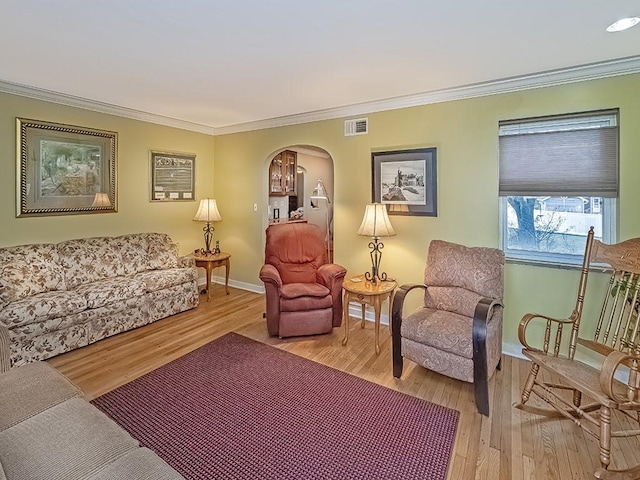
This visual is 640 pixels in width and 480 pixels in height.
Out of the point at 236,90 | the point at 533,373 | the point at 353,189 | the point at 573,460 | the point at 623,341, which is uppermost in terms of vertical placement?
the point at 236,90

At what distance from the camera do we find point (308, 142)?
4312 mm

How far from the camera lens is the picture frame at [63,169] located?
11.2 ft

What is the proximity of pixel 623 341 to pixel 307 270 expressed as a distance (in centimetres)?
276

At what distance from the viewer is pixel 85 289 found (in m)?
3.34

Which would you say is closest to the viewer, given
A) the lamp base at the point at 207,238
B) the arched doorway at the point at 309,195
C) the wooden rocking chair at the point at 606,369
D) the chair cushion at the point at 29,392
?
the chair cushion at the point at 29,392

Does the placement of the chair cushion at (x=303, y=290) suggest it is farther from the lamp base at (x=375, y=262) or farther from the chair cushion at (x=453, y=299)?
the chair cushion at (x=453, y=299)

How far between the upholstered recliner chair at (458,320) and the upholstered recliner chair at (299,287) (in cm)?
93

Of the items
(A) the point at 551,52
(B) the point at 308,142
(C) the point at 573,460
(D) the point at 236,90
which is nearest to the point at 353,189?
(B) the point at 308,142

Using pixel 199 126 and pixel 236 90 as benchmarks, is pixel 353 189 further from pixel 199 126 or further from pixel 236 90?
pixel 199 126

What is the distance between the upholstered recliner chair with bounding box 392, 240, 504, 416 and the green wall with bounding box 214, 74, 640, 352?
513 mm

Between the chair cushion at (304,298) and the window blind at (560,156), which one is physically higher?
the window blind at (560,156)

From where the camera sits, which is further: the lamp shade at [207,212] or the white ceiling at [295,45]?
the lamp shade at [207,212]

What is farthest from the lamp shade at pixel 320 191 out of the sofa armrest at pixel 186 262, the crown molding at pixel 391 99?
the sofa armrest at pixel 186 262

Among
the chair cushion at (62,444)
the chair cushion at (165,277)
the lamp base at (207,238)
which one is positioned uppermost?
the lamp base at (207,238)
